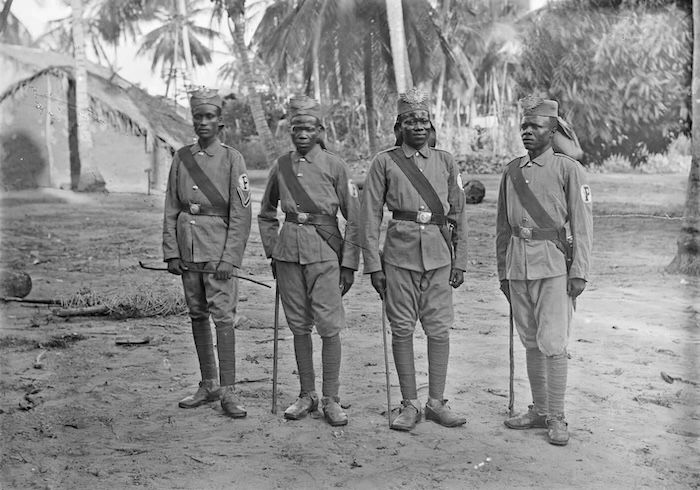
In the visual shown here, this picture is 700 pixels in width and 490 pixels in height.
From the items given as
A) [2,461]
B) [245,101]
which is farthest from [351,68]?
[2,461]

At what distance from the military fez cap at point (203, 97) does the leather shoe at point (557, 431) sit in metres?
2.67

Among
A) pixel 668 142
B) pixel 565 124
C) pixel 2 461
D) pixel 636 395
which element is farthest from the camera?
pixel 668 142

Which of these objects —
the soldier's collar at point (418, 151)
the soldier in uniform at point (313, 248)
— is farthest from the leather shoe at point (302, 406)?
the soldier's collar at point (418, 151)

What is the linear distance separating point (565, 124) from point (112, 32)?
2618 cm

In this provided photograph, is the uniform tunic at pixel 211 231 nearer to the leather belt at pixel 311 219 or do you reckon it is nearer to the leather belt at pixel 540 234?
the leather belt at pixel 311 219

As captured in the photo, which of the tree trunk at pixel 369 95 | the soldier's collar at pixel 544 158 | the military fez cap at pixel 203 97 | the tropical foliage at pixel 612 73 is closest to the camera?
the soldier's collar at pixel 544 158

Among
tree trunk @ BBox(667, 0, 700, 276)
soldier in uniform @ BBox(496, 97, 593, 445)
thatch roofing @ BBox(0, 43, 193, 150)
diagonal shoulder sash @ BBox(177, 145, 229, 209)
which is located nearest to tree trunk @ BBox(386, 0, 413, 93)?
thatch roofing @ BBox(0, 43, 193, 150)

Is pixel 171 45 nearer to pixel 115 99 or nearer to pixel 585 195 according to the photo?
pixel 115 99

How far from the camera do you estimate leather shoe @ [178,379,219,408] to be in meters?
5.05

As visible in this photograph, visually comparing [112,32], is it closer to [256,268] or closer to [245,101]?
[245,101]

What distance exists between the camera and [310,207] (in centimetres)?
485

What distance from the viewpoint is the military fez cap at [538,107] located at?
452 cm

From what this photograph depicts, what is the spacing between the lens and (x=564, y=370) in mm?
4512

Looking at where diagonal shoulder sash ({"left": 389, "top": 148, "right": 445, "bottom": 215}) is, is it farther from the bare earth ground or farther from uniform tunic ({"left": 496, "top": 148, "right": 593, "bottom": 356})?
the bare earth ground
